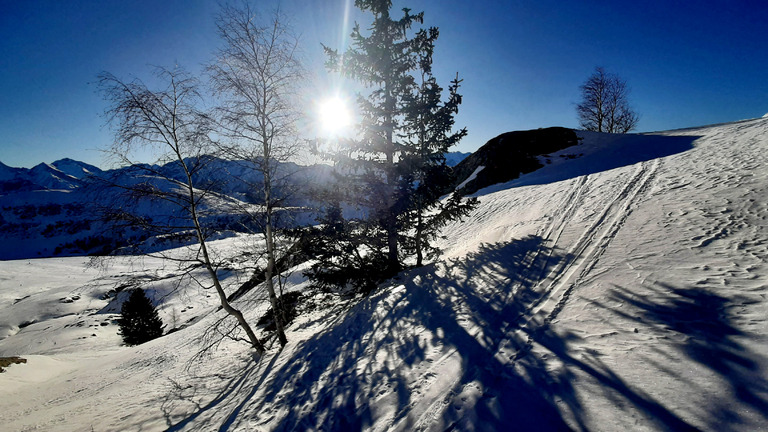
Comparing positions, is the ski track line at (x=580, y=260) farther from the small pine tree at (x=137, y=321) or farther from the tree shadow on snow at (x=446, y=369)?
the small pine tree at (x=137, y=321)

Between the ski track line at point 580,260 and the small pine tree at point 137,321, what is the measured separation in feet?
127

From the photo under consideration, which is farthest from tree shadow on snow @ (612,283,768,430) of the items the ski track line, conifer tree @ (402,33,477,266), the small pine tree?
the small pine tree

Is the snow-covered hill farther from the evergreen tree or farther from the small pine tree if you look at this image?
the small pine tree

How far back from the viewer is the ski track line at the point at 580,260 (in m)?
Answer: 5.39

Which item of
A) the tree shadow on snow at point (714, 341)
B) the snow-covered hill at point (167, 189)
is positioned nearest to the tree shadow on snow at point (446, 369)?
the tree shadow on snow at point (714, 341)

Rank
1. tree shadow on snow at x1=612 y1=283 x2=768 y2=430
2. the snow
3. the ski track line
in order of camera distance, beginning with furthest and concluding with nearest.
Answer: the snow, the ski track line, tree shadow on snow at x1=612 y1=283 x2=768 y2=430

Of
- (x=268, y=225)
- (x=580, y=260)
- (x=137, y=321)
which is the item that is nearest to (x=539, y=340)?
(x=580, y=260)

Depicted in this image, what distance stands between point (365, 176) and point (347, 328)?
552 cm

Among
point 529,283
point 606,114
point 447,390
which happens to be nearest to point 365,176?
point 529,283

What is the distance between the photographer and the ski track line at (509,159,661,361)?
5.39m

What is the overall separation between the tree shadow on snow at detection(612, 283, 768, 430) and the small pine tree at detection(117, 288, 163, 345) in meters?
40.6

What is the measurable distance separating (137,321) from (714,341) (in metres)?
43.4

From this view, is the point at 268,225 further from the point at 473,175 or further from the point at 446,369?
the point at 473,175

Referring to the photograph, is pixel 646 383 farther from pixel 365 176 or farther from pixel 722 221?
pixel 365 176
